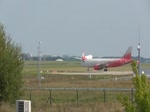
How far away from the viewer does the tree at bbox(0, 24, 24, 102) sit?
A: 91.8ft

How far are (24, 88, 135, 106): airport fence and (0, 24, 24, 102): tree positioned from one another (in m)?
3.75

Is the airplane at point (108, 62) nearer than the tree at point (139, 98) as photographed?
No

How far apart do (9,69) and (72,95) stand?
10918 millimetres

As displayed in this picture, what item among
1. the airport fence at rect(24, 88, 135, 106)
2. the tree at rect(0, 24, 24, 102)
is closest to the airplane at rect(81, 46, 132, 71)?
the airport fence at rect(24, 88, 135, 106)

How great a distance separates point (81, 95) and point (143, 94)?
2840 centimetres

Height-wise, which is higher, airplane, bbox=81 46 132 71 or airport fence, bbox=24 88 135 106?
airplane, bbox=81 46 132 71

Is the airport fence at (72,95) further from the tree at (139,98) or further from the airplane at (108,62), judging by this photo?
the airplane at (108,62)

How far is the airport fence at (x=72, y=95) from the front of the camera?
33625 millimetres

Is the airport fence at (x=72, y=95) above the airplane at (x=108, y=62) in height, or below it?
below

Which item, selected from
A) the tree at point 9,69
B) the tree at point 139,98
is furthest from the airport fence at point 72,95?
the tree at point 139,98

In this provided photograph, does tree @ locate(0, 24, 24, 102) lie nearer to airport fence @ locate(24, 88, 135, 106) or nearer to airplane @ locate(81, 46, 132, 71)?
airport fence @ locate(24, 88, 135, 106)

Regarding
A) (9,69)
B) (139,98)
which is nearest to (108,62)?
(9,69)

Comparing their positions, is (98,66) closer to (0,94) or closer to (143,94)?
(0,94)

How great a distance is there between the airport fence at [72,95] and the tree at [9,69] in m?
3.75
